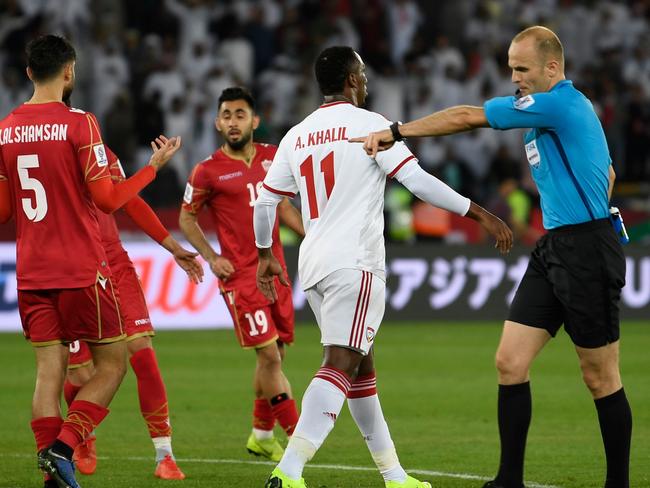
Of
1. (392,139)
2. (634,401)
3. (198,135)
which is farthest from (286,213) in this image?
(198,135)

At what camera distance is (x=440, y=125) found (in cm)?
638

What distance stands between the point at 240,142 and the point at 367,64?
14.0m

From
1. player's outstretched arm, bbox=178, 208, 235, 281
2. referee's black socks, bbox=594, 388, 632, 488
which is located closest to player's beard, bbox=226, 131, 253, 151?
player's outstretched arm, bbox=178, 208, 235, 281

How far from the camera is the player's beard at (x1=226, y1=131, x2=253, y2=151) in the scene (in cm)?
923

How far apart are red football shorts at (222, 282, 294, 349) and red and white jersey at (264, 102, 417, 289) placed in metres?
2.02

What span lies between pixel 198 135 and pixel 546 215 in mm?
14158

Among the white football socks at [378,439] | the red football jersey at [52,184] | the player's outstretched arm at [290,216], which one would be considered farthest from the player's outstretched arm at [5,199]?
the player's outstretched arm at [290,216]

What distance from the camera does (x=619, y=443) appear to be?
264 inches

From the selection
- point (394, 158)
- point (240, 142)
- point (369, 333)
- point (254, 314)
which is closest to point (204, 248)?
point (254, 314)

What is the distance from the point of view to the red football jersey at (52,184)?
669 centimetres

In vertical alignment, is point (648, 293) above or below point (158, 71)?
below

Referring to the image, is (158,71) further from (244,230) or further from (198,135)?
(244,230)

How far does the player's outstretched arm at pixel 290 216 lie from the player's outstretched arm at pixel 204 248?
492mm

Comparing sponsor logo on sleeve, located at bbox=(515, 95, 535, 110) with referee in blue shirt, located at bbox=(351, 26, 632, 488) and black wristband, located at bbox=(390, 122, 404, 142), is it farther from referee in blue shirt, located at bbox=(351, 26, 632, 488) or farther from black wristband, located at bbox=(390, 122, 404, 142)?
black wristband, located at bbox=(390, 122, 404, 142)
